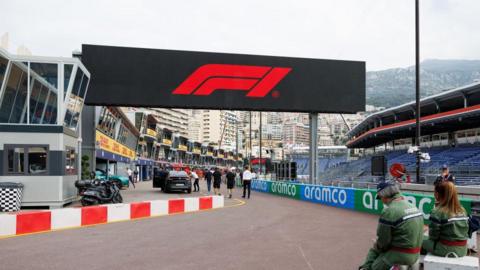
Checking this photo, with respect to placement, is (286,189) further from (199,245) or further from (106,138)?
(199,245)

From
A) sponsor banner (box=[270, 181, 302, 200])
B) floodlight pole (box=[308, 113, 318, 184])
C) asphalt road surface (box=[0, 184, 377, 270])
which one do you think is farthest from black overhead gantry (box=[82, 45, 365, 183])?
asphalt road surface (box=[0, 184, 377, 270])

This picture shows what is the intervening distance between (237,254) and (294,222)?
528cm

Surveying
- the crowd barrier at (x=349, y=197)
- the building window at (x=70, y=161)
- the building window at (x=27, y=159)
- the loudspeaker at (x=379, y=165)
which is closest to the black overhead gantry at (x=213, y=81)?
the building window at (x=70, y=161)

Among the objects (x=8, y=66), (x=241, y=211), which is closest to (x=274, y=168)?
(x=241, y=211)

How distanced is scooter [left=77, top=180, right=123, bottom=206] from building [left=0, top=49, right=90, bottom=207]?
32.5 inches

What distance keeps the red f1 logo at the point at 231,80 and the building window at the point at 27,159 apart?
8.14 m

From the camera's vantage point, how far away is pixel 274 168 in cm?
4153

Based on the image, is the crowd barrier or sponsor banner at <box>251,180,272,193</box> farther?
sponsor banner at <box>251,180,272,193</box>

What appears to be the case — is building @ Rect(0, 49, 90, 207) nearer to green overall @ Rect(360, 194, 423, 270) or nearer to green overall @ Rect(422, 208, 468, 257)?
green overall @ Rect(422, 208, 468, 257)

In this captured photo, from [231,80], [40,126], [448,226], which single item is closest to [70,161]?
[40,126]

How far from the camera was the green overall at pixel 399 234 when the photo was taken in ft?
14.4

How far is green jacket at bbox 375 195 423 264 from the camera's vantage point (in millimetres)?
4371

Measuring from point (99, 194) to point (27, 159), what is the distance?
2.85 meters

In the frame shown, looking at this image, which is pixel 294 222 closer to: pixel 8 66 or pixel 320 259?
pixel 320 259
